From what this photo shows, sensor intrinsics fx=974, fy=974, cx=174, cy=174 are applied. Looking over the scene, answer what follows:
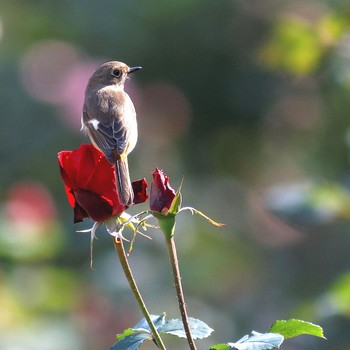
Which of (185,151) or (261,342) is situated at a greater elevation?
(185,151)

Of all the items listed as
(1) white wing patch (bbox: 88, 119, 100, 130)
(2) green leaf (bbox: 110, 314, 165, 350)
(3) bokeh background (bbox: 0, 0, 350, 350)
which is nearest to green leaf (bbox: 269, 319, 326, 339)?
(2) green leaf (bbox: 110, 314, 165, 350)

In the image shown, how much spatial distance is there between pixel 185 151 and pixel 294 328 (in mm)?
3747

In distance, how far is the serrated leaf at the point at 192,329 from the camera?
137 centimetres

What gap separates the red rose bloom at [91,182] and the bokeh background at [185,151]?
2085mm

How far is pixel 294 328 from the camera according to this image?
1.33 metres

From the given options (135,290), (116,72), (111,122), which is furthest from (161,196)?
(116,72)

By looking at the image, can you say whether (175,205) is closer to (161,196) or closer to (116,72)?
(161,196)

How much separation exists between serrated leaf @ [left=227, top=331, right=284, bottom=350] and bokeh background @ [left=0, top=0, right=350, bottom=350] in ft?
7.01

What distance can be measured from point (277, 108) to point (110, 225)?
13.0 feet

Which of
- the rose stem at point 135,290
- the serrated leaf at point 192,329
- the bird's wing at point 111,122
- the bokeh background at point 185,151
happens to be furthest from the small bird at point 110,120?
the bokeh background at point 185,151

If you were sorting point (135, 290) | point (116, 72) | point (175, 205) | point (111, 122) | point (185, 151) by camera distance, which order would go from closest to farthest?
point (135, 290) < point (175, 205) < point (111, 122) < point (116, 72) < point (185, 151)

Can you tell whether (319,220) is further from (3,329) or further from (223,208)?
Result: (223,208)

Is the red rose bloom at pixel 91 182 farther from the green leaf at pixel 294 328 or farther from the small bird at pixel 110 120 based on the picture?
the small bird at pixel 110 120

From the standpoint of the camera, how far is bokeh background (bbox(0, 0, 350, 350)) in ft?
12.6
